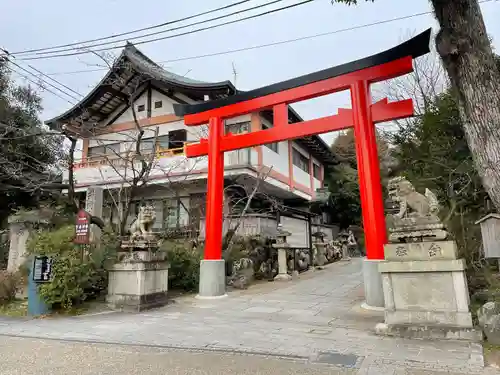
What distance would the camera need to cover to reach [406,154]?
39.7 feet

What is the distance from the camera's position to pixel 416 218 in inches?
226

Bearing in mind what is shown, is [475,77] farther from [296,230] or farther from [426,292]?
[296,230]

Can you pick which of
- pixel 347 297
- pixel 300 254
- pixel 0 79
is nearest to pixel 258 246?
pixel 300 254

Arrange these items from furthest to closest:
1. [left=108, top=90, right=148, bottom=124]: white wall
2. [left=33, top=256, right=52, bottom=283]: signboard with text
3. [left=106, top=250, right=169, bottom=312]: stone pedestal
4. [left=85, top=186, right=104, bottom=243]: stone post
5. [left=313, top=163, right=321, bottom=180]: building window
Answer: [left=313, top=163, right=321, bottom=180]: building window, [left=108, top=90, right=148, bottom=124]: white wall, [left=85, top=186, right=104, bottom=243]: stone post, [left=106, top=250, right=169, bottom=312]: stone pedestal, [left=33, top=256, right=52, bottom=283]: signboard with text

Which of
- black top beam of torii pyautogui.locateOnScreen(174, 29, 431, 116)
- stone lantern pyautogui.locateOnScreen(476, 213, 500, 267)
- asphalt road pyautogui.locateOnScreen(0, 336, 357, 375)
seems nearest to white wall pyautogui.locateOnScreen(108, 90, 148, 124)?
black top beam of torii pyautogui.locateOnScreen(174, 29, 431, 116)

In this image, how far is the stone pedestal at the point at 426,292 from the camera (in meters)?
5.13

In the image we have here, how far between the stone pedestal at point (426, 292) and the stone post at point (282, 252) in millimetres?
7471

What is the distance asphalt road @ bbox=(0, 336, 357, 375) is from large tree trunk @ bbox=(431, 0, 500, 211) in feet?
9.04

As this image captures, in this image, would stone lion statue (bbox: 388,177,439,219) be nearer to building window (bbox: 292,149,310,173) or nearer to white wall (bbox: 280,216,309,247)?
white wall (bbox: 280,216,309,247)

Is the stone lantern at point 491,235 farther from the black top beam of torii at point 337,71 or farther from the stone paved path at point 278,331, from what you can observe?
the black top beam of torii at point 337,71

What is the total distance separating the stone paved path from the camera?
14.2ft

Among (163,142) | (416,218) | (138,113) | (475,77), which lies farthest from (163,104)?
(475,77)

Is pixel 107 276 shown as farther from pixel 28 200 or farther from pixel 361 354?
pixel 28 200

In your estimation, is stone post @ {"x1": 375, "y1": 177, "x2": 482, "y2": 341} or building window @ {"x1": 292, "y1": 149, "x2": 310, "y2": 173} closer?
stone post @ {"x1": 375, "y1": 177, "x2": 482, "y2": 341}
